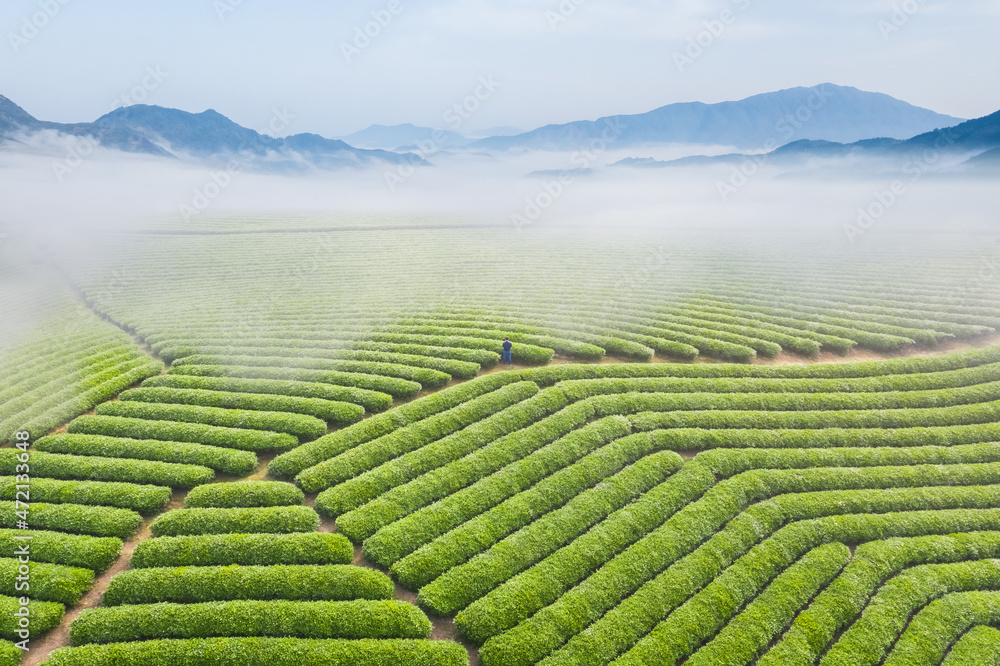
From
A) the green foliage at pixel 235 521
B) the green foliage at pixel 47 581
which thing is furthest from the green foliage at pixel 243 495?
the green foliage at pixel 47 581

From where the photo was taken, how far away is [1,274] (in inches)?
2672

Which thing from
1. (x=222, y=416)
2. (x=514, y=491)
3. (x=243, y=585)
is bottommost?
(x=243, y=585)

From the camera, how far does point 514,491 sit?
22.5m

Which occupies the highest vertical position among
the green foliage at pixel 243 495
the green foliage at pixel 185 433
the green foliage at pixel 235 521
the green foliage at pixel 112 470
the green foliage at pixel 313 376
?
the green foliage at pixel 313 376

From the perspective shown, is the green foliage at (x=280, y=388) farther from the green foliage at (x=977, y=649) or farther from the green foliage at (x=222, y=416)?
the green foliage at (x=977, y=649)

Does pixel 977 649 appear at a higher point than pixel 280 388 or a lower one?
lower

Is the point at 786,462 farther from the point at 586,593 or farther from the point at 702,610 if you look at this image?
the point at 586,593

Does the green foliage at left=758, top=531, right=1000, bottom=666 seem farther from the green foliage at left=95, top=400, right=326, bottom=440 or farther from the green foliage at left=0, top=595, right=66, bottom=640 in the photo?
the green foliage at left=0, top=595, right=66, bottom=640

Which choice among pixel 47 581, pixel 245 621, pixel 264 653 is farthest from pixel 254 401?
pixel 264 653

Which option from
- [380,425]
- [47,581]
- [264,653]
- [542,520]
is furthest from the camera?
[380,425]

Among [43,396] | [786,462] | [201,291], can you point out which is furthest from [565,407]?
[201,291]

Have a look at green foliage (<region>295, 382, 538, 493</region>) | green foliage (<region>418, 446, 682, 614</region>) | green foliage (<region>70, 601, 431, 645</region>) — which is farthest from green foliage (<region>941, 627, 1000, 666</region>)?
green foliage (<region>295, 382, 538, 493</region>)

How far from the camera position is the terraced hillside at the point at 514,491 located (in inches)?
662

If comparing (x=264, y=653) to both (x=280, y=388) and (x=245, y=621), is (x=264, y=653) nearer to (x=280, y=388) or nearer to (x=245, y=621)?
(x=245, y=621)
